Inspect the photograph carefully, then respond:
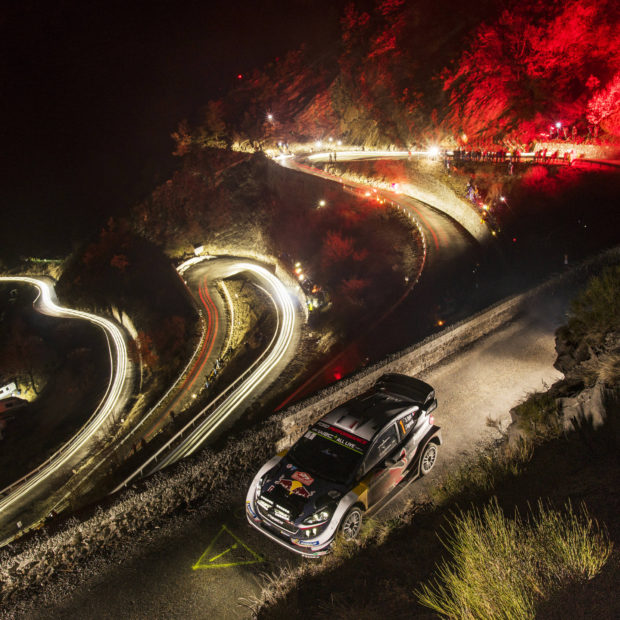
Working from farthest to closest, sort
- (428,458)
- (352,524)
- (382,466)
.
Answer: (428,458) → (382,466) → (352,524)

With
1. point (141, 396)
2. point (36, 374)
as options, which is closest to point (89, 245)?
point (36, 374)

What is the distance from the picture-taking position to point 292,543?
6918 mm

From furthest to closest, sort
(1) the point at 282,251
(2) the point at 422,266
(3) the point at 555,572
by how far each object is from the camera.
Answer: (1) the point at 282,251 < (2) the point at 422,266 < (3) the point at 555,572

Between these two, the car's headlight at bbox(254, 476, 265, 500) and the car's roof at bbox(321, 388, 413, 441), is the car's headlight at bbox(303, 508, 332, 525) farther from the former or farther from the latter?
the car's roof at bbox(321, 388, 413, 441)

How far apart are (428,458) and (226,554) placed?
4704 mm

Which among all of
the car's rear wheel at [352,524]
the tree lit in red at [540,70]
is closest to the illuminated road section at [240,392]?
the car's rear wheel at [352,524]

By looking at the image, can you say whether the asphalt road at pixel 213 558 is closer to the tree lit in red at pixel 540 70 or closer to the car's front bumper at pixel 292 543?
the car's front bumper at pixel 292 543

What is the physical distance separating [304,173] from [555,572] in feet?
137

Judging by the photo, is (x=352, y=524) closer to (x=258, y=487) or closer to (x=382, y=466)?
(x=382, y=466)

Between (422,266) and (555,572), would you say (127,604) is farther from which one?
(422,266)

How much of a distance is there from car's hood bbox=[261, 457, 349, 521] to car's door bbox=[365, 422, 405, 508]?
2.20 ft

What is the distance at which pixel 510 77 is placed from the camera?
31.1m

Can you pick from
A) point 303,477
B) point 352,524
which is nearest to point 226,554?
Result: point 303,477

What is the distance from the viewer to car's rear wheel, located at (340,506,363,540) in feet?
22.6
